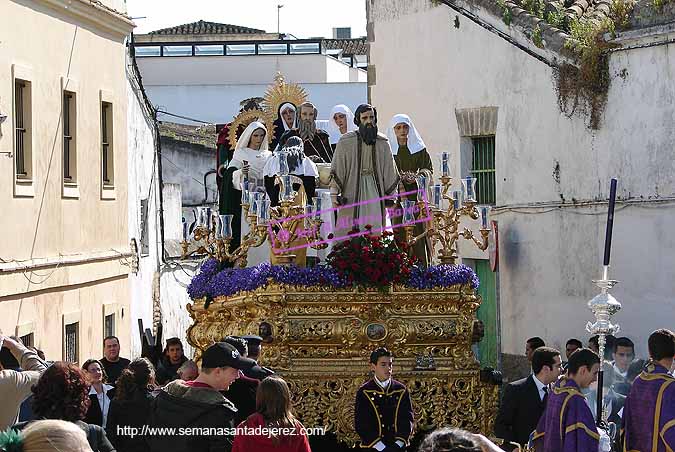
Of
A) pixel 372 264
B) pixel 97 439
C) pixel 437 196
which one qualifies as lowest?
pixel 97 439

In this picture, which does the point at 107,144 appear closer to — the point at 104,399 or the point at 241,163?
the point at 241,163

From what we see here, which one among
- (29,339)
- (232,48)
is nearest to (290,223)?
(29,339)

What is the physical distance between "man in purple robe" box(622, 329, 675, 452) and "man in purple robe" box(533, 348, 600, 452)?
0.56 m

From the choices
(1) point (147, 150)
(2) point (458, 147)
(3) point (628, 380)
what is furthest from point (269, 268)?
(1) point (147, 150)

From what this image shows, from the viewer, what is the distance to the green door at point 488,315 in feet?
65.8

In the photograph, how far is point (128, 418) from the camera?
884 centimetres

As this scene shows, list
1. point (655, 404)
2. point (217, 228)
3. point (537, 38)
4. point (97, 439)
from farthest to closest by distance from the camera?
point (537, 38) → point (217, 228) → point (655, 404) → point (97, 439)

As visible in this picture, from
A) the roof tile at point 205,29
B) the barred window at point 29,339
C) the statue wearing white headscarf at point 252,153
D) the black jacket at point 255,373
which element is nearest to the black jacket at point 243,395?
the black jacket at point 255,373

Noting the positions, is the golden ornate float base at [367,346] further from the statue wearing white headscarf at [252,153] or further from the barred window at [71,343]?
the barred window at [71,343]

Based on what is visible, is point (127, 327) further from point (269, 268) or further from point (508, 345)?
point (269, 268)

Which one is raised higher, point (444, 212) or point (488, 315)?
point (444, 212)

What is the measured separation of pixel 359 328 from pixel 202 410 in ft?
20.4

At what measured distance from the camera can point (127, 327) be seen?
73.4ft

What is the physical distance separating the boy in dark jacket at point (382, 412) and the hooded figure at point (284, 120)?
237 inches
